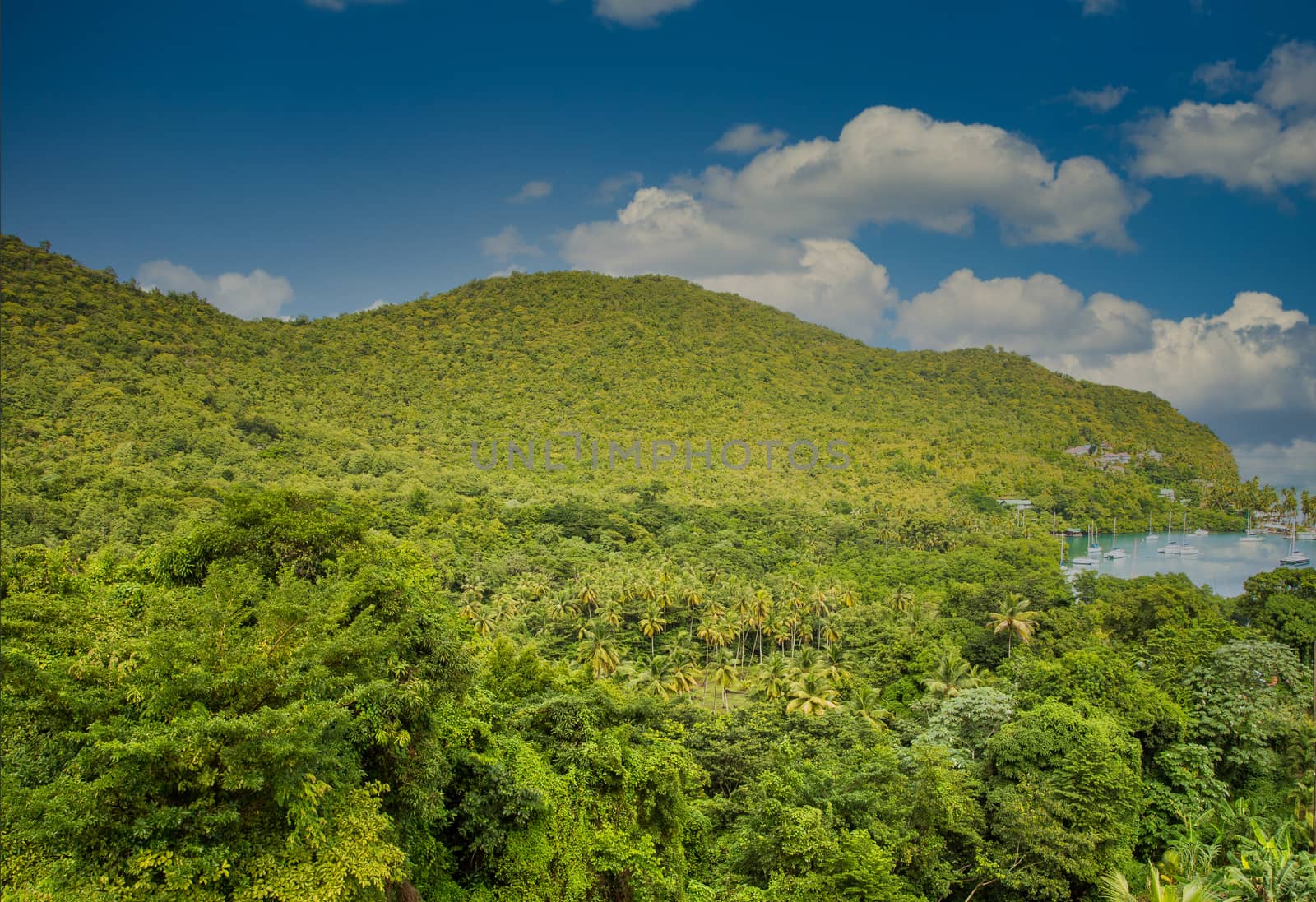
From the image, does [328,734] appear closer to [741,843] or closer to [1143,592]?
[741,843]

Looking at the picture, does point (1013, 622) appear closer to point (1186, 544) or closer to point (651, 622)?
point (651, 622)

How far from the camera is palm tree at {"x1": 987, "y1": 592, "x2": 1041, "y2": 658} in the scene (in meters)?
→ 32.9

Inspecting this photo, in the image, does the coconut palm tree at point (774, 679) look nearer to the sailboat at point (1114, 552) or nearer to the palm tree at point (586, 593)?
the palm tree at point (586, 593)

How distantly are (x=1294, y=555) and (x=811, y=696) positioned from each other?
61.0 m

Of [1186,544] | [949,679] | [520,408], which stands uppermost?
[520,408]

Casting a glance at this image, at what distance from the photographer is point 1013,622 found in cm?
3294

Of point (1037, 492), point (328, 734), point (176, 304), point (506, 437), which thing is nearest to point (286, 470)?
point (506, 437)

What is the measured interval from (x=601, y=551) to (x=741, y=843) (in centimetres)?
4161

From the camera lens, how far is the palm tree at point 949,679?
2844cm

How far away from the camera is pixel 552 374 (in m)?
109

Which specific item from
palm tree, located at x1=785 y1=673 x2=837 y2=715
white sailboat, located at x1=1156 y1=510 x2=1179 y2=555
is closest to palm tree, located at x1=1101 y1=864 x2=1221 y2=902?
palm tree, located at x1=785 y1=673 x2=837 y2=715

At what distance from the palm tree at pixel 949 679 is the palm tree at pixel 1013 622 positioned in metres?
3.95

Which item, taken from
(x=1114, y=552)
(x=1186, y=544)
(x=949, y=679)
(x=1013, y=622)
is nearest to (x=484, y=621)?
(x=949, y=679)

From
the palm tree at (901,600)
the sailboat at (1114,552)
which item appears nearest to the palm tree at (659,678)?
the palm tree at (901,600)
